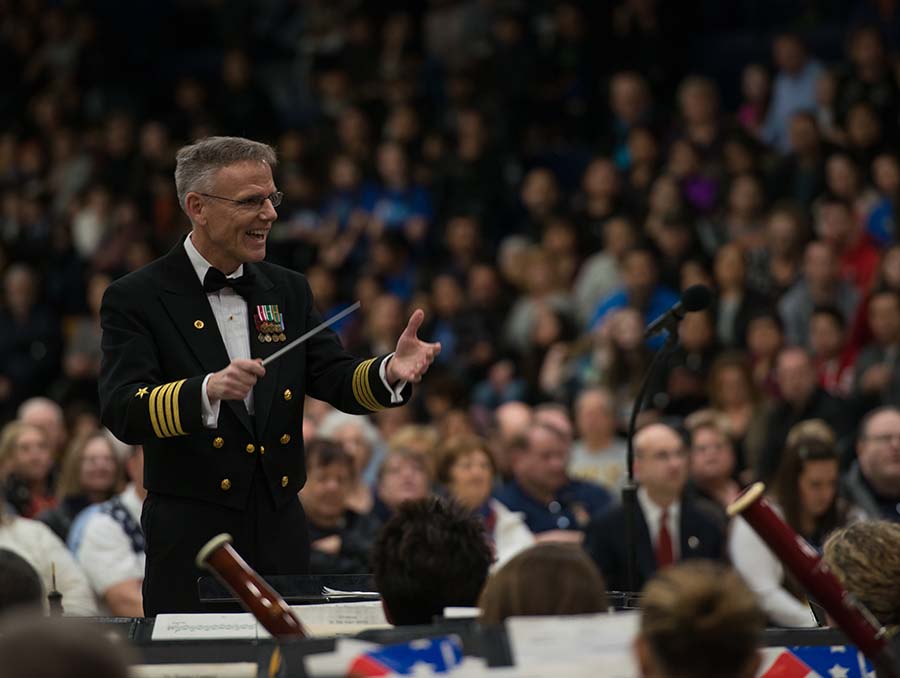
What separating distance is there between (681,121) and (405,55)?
3.06 meters

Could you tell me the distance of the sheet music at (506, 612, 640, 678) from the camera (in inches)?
128

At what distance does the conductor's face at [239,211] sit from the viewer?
15.9 ft

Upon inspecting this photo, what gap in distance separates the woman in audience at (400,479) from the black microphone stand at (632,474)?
252 cm

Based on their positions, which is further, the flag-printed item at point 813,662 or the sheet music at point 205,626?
the sheet music at point 205,626

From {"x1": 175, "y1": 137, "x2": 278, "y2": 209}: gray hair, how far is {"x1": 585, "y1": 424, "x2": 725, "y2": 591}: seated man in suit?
146 inches

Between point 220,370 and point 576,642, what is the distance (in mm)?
1822

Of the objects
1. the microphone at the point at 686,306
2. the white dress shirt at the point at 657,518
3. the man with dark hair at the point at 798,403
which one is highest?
the microphone at the point at 686,306

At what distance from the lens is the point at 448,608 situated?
12.5ft

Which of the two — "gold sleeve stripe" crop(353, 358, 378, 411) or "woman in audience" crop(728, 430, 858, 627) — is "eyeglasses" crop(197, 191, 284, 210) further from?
"woman in audience" crop(728, 430, 858, 627)

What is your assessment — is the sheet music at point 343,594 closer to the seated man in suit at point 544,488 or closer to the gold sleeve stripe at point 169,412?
the gold sleeve stripe at point 169,412

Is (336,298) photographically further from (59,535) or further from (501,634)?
(501,634)

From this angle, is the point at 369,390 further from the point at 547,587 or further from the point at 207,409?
the point at 547,587

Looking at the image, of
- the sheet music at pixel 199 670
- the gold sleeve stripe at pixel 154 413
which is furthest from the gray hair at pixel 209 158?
the sheet music at pixel 199 670

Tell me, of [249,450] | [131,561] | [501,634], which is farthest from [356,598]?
[131,561]
